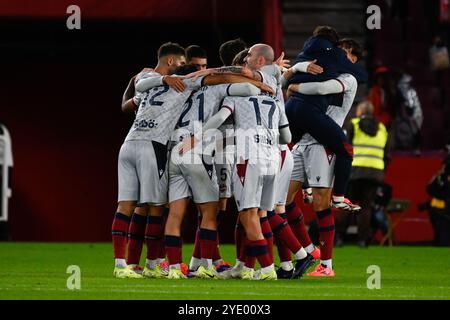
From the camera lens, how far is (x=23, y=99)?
71.9ft

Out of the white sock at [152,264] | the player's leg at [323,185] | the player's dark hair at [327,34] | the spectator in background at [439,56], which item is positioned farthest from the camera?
the spectator in background at [439,56]

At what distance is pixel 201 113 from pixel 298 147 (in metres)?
1.59

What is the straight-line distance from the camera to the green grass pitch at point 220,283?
9086mm

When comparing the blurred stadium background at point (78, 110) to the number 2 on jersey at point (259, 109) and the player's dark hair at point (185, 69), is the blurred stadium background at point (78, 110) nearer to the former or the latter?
the player's dark hair at point (185, 69)

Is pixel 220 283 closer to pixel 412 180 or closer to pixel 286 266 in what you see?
pixel 286 266

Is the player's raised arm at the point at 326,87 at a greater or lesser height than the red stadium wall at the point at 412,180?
greater

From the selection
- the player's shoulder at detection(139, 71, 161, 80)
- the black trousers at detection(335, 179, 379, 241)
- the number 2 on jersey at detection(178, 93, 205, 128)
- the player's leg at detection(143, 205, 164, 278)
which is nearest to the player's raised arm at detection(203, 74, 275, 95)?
the number 2 on jersey at detection(178, 93, 205, 128)

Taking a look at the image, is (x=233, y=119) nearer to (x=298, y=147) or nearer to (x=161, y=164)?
(x=161, y=164)

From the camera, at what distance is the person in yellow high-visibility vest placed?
16938mm

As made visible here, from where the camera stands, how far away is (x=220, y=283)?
10.4 metres

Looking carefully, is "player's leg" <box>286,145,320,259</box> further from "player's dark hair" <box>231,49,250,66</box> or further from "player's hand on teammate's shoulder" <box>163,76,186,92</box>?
"player's hand on teammate's shoulder" <box>163,76,186,92</box>

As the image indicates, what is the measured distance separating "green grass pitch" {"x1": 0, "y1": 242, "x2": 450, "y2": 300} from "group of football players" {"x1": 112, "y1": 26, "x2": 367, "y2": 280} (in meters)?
0.40

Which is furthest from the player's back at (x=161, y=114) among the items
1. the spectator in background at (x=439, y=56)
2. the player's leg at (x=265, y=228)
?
the spectator in background at (x=439, y=56)

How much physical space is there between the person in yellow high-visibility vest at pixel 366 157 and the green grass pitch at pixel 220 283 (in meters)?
1.73
